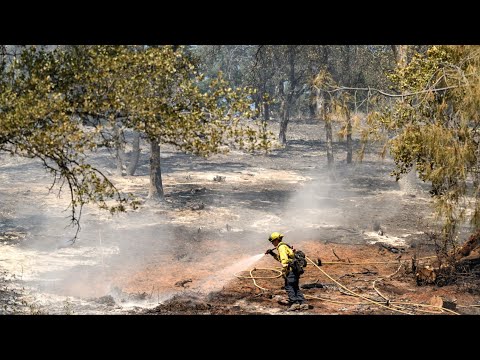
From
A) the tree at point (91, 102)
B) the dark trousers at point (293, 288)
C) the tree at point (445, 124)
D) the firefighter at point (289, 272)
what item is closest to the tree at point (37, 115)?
the tree at point (91, 102)

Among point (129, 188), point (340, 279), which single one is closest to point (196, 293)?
point (340, 279)

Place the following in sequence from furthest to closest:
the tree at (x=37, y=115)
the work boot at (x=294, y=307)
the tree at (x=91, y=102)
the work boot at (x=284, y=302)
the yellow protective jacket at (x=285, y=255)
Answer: the work boot at (x=284, y=302) → the work boot at (x=294, y=307) → the yellow protective jacket at (x=285, y=255) → the tree at (x=91, y=102) → the tree at (x=37, y=115)

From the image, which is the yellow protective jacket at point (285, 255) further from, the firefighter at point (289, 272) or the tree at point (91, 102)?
the tree at point (91, 102)

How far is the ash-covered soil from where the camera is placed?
12594 millimetres

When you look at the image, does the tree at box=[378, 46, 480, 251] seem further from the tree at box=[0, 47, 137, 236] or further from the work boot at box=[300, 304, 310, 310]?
the tree at box=[0, 47, 137, 236]

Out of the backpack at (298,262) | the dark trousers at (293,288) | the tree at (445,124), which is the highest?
the tree at (445,124)

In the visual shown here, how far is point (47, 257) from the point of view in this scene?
1555 cm

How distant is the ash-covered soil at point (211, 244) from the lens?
1259 centimetres

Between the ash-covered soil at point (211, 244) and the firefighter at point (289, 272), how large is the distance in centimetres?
32

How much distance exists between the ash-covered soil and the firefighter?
32 cm

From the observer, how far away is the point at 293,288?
11875 mm

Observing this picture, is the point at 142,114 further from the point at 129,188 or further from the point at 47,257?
the point at 129,188
